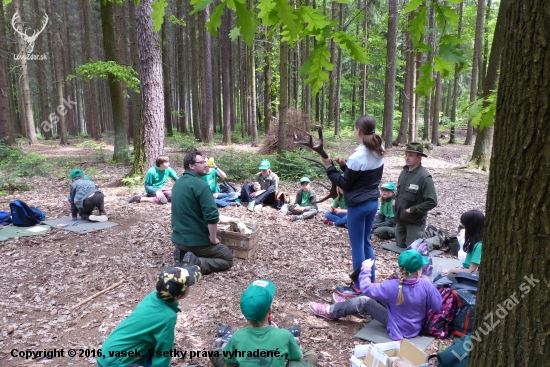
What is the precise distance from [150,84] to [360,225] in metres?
7.24

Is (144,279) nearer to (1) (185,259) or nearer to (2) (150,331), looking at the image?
(1) (185,259)

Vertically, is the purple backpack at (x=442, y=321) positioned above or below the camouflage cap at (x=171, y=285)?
below

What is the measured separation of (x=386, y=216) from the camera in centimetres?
712

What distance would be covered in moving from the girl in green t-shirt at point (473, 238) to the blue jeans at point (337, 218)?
2992mm

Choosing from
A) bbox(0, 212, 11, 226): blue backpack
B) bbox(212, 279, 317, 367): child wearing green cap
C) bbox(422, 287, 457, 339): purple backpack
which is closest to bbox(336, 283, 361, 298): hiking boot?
bbox(422, 287, 457, 339): purple backpack

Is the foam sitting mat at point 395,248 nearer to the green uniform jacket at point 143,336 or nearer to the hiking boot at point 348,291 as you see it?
the hiking boot at point 348,291

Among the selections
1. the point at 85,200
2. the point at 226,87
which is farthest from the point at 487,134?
the point at 226,87

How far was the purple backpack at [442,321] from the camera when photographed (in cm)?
361

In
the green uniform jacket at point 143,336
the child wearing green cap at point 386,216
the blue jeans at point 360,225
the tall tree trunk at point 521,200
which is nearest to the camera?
the tall tree trunk at point 521,200

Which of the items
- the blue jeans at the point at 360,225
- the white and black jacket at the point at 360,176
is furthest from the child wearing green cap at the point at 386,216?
the white and black jacket at the point at 360,176

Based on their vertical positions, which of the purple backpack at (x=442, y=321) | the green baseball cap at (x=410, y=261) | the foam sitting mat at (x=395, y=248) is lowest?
the foam sitting mat at (x=395, y=248)

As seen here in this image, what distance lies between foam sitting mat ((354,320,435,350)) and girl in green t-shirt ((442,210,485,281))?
106cm

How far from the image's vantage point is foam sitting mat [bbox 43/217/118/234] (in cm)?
650

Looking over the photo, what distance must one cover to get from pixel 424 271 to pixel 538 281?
115 inches
